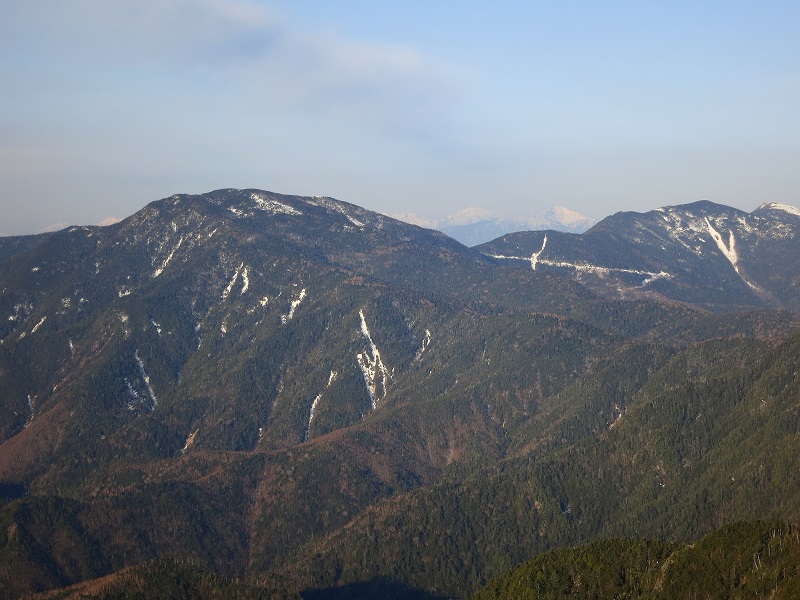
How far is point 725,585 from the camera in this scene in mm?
199750

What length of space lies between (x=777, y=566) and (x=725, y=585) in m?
12.5

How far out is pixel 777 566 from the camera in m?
193
